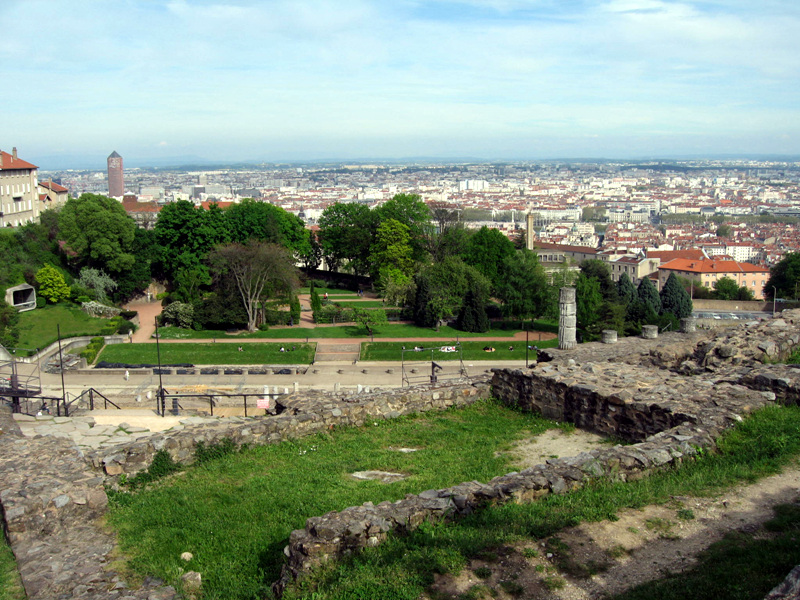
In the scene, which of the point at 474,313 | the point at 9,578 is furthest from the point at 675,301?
the point at 9,578

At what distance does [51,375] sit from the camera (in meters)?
30.1

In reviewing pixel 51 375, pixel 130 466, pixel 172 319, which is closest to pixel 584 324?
pixel 172 319

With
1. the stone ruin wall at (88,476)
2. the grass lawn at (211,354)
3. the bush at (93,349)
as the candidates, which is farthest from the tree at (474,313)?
the stone ruin wall at (88,476)

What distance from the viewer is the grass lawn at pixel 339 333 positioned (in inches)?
1569

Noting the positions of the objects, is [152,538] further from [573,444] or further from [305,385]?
[305,385]

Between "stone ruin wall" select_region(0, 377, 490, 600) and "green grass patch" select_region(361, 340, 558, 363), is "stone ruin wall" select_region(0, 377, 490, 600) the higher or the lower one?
the higher one

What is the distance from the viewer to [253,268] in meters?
40.2

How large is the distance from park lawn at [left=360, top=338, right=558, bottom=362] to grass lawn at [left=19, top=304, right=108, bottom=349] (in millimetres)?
15178

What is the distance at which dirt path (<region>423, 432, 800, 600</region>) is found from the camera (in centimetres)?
593

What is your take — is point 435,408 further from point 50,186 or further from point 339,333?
point 50,186

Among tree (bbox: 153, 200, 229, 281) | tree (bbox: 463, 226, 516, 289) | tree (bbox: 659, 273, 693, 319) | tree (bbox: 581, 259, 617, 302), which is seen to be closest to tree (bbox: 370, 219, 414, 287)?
tree (bbox: 463, 226, 516, 289)

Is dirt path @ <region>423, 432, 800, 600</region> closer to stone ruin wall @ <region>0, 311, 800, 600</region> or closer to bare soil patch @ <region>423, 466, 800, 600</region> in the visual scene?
bare soil patch @ <region>423, 466, 800, 600</region>

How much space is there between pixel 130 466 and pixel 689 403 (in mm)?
8294

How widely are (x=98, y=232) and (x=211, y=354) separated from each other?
14.4 m
